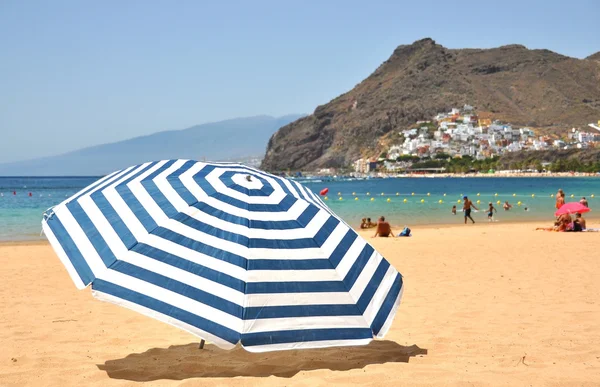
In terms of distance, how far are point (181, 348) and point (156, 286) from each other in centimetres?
193

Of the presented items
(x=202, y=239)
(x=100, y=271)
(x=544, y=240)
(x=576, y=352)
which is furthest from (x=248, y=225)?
(x=544, y=240)

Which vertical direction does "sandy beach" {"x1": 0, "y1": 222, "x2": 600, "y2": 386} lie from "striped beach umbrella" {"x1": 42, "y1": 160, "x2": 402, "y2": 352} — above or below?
below

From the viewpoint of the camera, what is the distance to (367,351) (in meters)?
5.86

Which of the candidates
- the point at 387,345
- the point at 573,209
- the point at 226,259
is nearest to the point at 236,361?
the point at 226,259

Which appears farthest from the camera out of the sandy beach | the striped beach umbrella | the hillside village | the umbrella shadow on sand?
the hillside village

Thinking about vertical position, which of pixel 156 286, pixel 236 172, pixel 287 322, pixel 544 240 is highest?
pixel 236 172

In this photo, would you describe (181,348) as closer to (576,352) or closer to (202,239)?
(202,239)

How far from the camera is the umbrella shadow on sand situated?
5.10 metres

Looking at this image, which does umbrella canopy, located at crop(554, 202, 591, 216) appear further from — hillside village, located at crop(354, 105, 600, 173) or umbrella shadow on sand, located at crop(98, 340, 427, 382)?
hillside village, located at crop(354, 105, 600, 173)

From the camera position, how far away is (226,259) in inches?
176

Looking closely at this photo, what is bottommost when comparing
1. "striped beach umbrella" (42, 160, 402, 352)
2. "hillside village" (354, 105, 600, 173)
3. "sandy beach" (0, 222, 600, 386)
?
"sandy beach" (0, 222, 600, 386)

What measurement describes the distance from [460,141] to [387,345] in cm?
19296

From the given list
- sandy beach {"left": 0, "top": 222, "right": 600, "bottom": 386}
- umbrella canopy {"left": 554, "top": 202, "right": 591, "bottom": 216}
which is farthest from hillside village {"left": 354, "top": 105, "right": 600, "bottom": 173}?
sandy beach {"left": 0, "top": 222, "right": 600, "bottom": 386}

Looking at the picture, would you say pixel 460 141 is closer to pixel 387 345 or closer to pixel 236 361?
pixel 387 345
